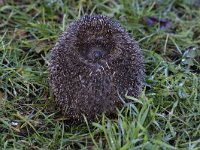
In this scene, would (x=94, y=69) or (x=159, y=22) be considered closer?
(x=94, y=69)

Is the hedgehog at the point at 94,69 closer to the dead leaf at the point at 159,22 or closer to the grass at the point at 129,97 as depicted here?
the grass at the point at 129,97

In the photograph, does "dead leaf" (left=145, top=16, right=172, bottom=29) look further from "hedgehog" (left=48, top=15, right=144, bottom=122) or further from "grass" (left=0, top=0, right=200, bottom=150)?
"hedgehog" (left=48, top=15, right=144, bottom=122)

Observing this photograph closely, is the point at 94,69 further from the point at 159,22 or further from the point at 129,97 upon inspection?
the point at 159,22

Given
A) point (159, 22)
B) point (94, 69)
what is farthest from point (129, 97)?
point (159, 22)

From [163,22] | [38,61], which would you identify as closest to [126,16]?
[163,22]

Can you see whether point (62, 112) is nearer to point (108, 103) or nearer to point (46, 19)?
point (108, 103)

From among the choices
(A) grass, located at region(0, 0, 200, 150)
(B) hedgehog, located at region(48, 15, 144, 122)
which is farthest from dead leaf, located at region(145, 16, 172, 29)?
(B) hedgehog, located at region(48, 15, 144, 122)
